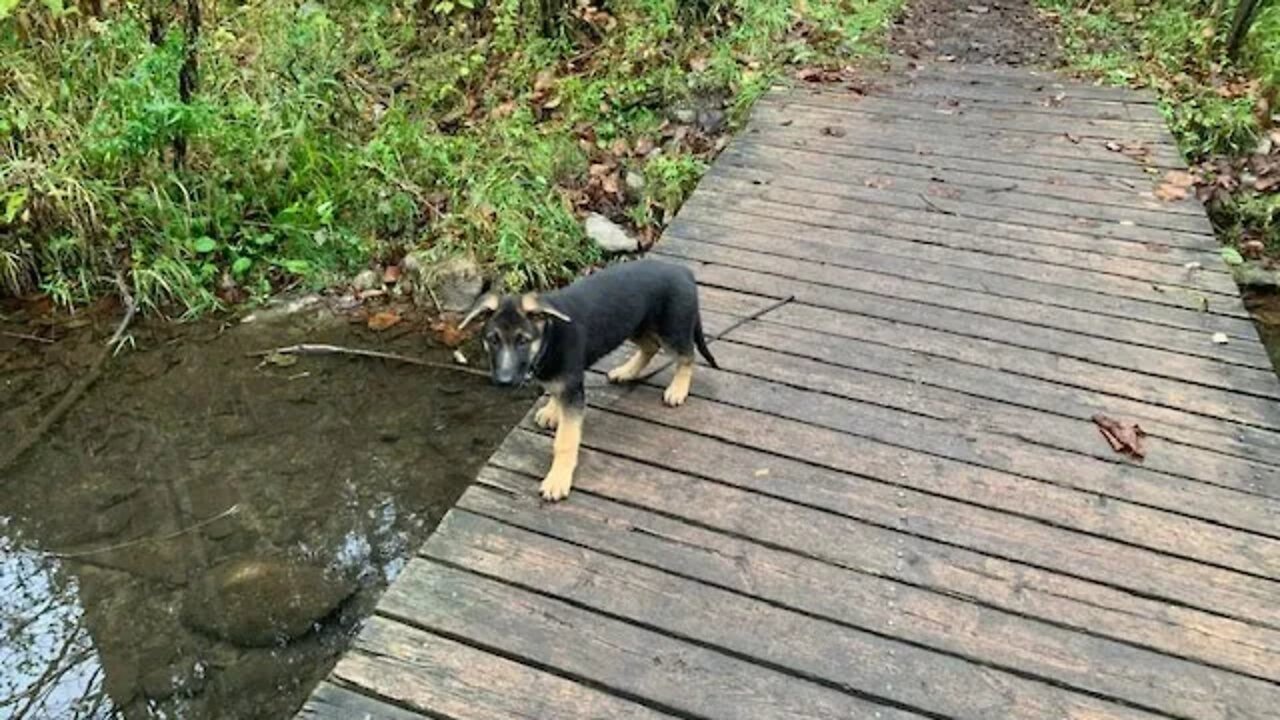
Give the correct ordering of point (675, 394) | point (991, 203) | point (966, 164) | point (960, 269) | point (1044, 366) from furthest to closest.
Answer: point (966, 164)
point (991, 203)
point (960, 269)
point (1044, 366)
point (675, 394)

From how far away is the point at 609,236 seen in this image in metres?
6.83

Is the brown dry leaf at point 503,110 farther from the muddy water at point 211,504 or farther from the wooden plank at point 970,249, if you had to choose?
the wooden plank at point 970,249

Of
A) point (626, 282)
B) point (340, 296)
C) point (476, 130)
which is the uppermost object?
point (626, 282)

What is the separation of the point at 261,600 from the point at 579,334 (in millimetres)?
2103

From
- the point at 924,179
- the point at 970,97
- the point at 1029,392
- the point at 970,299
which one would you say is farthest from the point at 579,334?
the point at 970,97

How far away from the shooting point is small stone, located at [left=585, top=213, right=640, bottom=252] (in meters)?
6.79

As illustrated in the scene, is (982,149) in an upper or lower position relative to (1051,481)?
lower

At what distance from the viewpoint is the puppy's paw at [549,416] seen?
3.88 m

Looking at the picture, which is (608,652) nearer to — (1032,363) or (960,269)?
(1032,363)

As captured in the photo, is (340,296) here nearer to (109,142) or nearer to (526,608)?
(109,142)

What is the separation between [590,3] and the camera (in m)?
8.71

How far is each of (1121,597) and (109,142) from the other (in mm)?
6296

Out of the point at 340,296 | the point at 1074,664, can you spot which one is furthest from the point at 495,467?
the point at 340,296

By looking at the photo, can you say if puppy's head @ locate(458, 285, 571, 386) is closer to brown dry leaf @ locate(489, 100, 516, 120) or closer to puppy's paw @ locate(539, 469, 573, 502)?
puppy's paw @ locate(539, 469, 573, 502)
